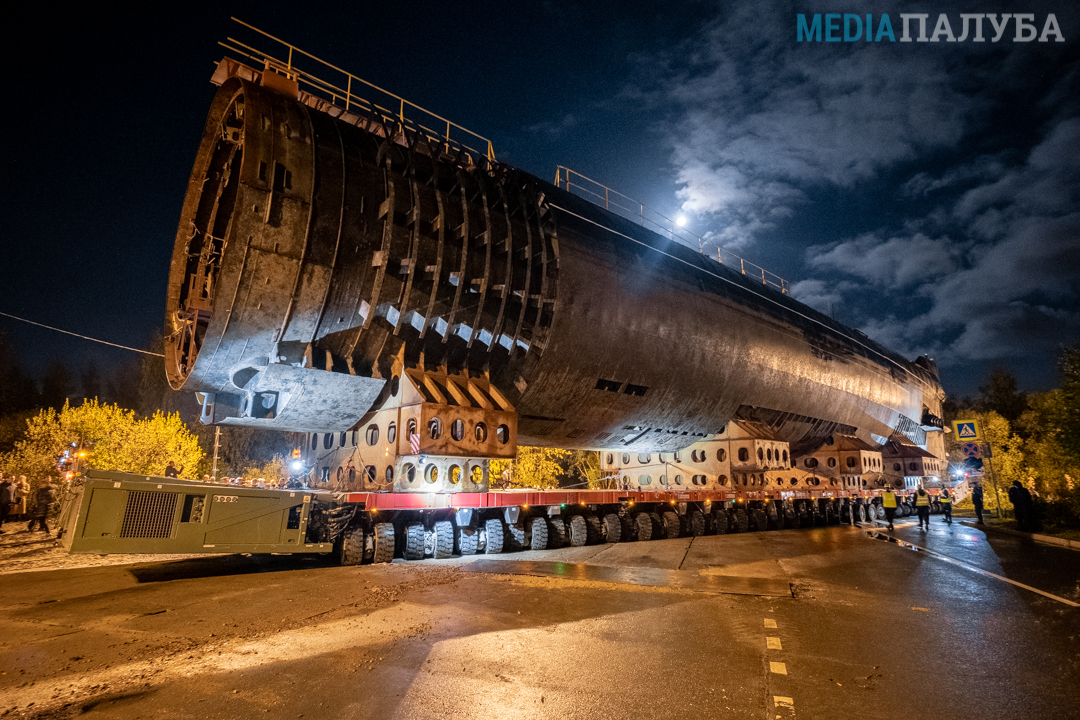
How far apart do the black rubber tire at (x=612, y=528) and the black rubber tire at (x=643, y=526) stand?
0.72 metres

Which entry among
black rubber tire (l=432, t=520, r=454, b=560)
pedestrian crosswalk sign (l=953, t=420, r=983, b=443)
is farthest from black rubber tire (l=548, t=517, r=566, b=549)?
pedestrian crosswalk sign (l=953, t=420, r=983, b=443)

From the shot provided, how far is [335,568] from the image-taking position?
9.14 meters

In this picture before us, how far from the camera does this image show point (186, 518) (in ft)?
24.9

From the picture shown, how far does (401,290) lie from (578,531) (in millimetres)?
6838

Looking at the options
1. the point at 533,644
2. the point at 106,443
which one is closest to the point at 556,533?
the point at 533,644

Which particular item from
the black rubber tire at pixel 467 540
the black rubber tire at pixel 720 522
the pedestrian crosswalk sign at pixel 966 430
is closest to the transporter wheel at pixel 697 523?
the black rubber tire at pixel 720 522

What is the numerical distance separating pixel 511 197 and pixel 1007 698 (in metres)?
11.0

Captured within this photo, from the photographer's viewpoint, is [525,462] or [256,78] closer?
[256,78]

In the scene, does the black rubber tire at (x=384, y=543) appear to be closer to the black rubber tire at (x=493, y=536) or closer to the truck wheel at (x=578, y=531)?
the black rubber tire at (x=493, y=536)

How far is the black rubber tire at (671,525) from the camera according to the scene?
1484 cm

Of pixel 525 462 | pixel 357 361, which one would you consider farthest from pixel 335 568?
pixel 525 462

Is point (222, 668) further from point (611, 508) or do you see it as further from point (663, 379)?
point (663, 379)

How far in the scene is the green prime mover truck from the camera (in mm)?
6949

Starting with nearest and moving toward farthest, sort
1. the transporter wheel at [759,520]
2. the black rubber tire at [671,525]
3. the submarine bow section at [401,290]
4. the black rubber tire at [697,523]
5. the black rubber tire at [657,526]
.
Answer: the submarine bow section at [401,290]
the black rubber tire at [657,526]
the black rubber tire at [671,525]
the black rubber tire at [697,523]
the transporter wheel at [759,520]
